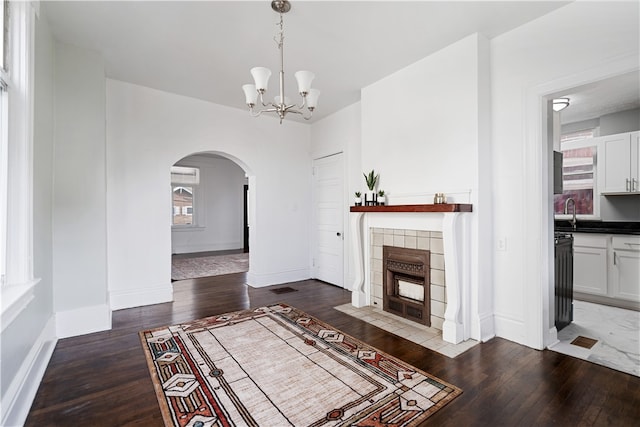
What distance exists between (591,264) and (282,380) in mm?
4264

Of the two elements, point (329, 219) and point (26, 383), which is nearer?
point (26, 383)

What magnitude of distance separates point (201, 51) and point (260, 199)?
2403 mm

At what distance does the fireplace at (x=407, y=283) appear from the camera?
10.6ft

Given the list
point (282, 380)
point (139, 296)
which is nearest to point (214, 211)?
point (139, 296)

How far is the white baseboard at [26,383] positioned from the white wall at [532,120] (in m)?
3.68

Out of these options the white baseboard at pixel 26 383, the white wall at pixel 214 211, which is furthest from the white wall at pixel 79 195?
the white wall at pixel 214 211

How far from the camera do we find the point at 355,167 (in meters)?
4.65

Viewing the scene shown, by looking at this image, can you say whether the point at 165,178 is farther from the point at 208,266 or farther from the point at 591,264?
the point at 591,264

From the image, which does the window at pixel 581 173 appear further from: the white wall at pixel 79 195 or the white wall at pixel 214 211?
the white wall at pixel 214 211

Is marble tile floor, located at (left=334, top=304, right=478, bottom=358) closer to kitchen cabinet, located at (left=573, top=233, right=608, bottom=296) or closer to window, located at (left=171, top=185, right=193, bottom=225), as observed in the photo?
kitchen cabinet, located at (left=573, top=233, right=608, bottom=296)

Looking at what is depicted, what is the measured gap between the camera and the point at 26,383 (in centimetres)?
197

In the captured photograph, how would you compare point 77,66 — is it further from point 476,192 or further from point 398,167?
point 476,192

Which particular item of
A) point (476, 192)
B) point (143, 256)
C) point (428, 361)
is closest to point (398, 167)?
point (476, 192)

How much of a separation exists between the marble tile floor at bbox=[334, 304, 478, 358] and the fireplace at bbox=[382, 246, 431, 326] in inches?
3.8
